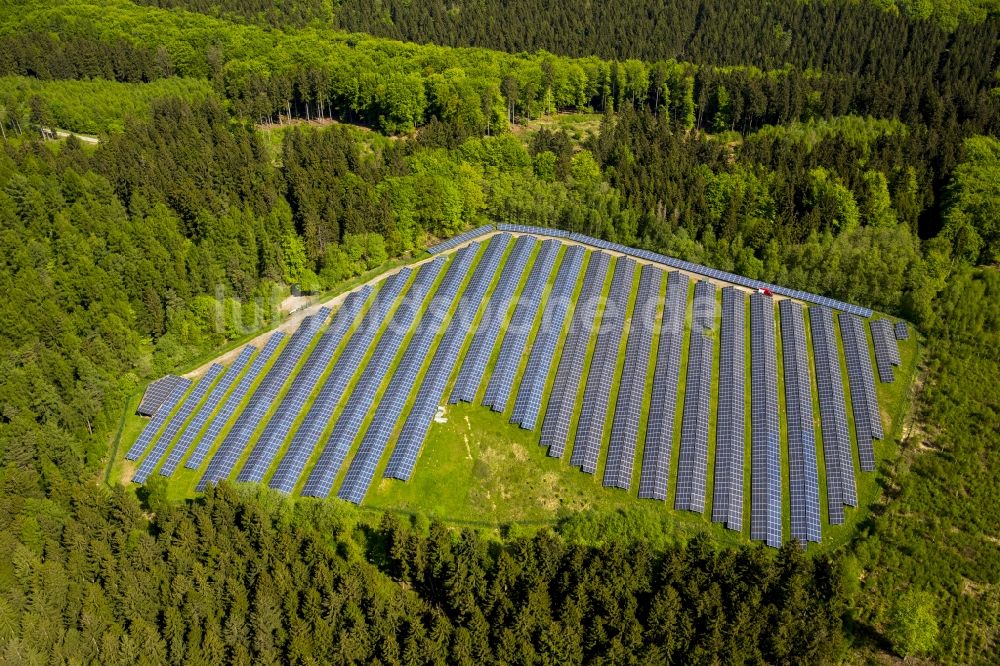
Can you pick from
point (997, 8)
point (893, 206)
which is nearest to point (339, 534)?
point (893, 206)

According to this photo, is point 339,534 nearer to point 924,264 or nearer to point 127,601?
point 127,601

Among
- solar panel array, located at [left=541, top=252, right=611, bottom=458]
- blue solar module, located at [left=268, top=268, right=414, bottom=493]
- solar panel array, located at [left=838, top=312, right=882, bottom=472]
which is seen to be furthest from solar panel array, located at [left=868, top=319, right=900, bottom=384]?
blue solar module, located at [left=268, top=268, right=414, bottom=493]

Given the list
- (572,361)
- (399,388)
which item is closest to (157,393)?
(399,388)

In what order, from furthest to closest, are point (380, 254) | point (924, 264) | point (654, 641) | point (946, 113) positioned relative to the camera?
point (946, 113) → point (380, 254) → point (924, 264) → point (654, 641)

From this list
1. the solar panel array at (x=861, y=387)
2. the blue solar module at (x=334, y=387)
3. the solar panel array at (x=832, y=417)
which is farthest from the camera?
the solar panel array at (x=861, y=387)

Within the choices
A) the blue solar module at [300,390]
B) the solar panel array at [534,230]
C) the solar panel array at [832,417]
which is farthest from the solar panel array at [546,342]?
the solar panel array at [832,417]

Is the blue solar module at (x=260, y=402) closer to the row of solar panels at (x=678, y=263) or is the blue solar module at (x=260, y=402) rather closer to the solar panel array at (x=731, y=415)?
the row of solar panels at (x=678, y=263)
